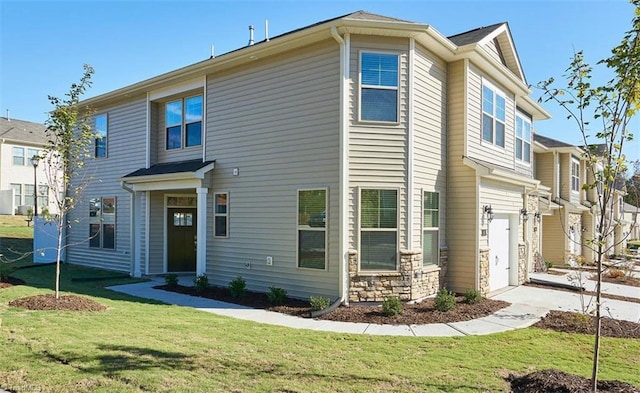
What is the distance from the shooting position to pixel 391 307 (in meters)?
7.99

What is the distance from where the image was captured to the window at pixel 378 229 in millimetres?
8734

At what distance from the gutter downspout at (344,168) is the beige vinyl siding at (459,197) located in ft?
10.1

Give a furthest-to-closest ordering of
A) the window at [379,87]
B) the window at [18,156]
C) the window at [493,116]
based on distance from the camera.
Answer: the window at [18,156], the window at [493,116], the window at [379,87]

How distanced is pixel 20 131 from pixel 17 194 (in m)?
4.35

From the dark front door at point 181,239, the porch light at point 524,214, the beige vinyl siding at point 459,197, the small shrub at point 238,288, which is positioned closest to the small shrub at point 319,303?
the small shrub at point 238,288

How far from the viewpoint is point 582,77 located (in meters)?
4.44

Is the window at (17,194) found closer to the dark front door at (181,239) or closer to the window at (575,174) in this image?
the dark front door at (181,239)

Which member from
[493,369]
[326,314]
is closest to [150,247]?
[326,314]

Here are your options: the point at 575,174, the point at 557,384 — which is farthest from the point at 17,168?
the point at 575,174

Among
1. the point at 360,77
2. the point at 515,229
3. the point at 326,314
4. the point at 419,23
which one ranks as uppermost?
the point at 419,23

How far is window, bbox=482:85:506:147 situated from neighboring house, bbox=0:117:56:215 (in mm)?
26895

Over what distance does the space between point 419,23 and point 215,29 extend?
20.3 ft

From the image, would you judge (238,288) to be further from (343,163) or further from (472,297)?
(472,297)

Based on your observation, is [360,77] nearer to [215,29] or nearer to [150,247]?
[215,29]
